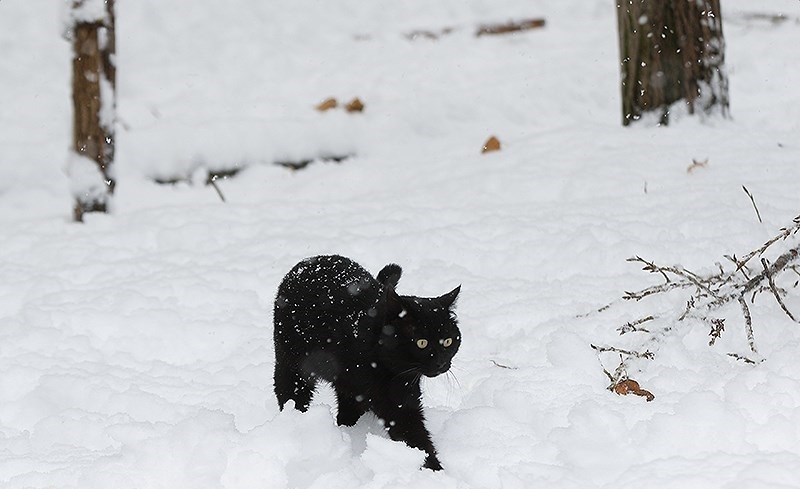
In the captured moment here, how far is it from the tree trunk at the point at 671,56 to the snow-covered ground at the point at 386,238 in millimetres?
299

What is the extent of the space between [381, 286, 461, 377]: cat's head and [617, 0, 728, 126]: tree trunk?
514 centimetres

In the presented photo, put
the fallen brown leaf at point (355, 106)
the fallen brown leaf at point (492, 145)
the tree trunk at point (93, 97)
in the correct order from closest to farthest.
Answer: the tree trunk at point (93, 97), the fallen brown leaf at point (492, 145), the fallen brown leaf at point (355, 106)

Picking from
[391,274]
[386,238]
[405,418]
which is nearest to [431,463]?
[405,418]

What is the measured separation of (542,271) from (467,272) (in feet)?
1.56

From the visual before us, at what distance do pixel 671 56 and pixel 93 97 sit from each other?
191 inches

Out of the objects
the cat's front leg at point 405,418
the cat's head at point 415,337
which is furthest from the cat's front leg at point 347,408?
the cat's head at point 415,337

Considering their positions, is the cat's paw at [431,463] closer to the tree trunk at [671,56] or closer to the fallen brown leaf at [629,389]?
the fallen brown leaf at [629,389]

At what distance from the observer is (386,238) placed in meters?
5.93

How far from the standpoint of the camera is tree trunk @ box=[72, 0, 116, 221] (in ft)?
21.9

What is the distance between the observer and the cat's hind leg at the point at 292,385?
3725 mm

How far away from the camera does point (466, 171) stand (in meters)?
7.44

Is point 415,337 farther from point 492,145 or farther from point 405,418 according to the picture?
point 492,145

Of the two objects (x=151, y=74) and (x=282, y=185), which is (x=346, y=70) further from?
(x=282, y=185)

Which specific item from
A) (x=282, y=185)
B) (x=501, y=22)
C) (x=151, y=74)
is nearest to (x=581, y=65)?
(x=501, y=22)
